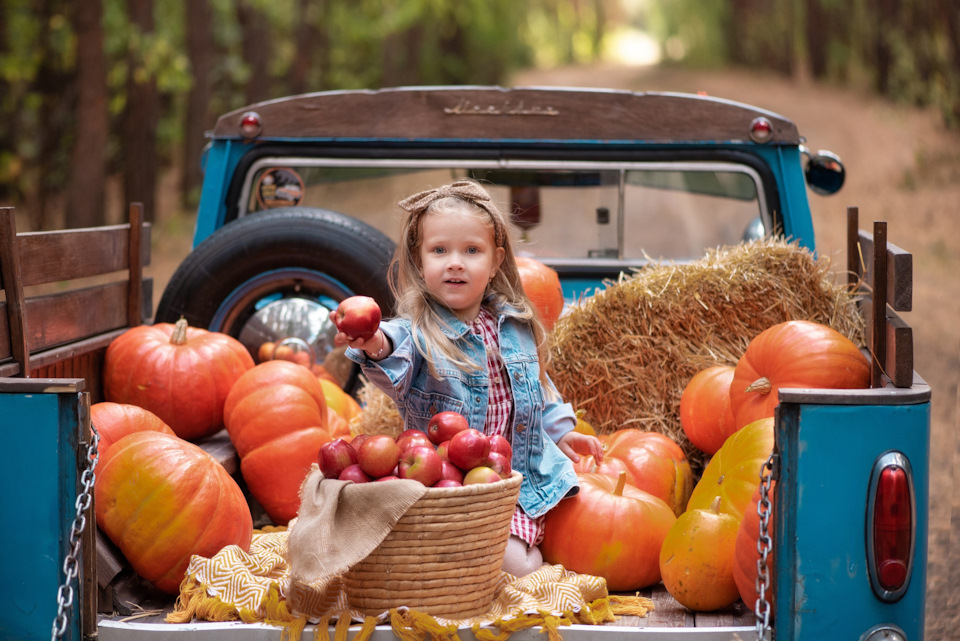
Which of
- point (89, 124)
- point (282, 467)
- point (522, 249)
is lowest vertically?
point (282, 467)

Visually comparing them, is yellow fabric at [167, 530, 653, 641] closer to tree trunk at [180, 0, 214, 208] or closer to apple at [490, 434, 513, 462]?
apple at [490, 434, 513, 462]

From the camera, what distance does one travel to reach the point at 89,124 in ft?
34.5

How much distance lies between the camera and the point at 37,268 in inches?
121

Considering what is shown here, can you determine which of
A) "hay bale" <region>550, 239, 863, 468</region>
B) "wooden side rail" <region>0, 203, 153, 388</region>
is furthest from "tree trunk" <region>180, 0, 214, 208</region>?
"hay bale" <region>550, 239, 863, 468</region>

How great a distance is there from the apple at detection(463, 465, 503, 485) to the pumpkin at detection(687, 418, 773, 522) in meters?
0.67

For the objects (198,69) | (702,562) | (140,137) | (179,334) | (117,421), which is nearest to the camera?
(702,562)

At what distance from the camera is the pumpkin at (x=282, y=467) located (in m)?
3.14

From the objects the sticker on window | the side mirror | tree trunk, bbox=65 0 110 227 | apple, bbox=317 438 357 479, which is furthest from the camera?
tree trunk, bbox=65 0 110 227

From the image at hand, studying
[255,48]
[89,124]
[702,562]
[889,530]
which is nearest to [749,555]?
[702,562]

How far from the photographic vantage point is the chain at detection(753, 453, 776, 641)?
203cm

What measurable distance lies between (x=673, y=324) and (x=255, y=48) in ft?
52.3

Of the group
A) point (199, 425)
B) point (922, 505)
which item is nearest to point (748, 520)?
point (922, 505)

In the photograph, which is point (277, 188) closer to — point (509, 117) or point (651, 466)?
point (509, 117)

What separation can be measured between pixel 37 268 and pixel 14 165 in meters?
11.7
